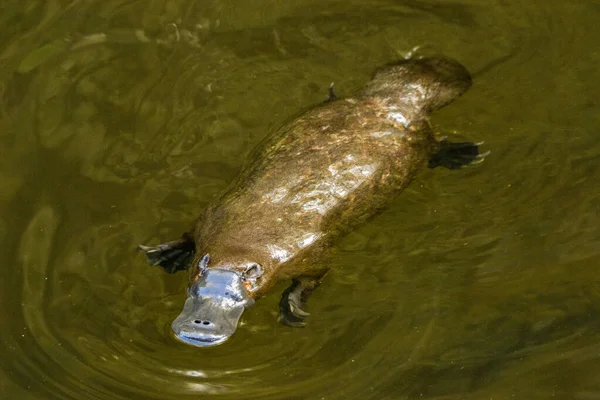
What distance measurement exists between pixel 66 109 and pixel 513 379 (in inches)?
108

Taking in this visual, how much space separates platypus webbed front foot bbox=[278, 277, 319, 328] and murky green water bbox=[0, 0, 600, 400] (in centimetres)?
12

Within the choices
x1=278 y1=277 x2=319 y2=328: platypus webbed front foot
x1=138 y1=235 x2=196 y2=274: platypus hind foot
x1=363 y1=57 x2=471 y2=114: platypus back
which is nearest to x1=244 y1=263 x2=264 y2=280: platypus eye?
x1=278 y1=277 x2=319 y2=328: platypus webbed front foot

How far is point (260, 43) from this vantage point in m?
5.34

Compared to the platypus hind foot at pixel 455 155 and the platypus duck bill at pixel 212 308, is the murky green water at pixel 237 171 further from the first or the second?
the platypus duck bill at pixel 212 308

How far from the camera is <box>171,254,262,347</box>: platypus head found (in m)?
3.65

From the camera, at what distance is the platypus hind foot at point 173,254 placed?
159 inches

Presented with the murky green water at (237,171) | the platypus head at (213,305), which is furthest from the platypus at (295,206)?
the murky green water at (237,171)

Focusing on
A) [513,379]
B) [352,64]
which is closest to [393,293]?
[513,379]

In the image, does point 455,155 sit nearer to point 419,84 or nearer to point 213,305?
point 419,84

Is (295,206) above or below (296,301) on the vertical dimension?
above

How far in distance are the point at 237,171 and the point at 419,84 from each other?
988 millimetres

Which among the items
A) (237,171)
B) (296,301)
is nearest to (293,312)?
(296,301)

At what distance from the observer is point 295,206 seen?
12.6 feet

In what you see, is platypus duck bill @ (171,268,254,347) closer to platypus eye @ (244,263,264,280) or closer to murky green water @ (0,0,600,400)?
platypus eye @ (244,263,264,280)
